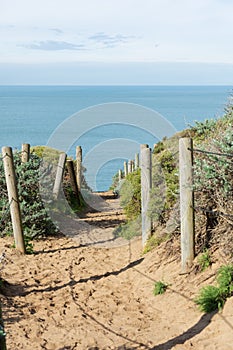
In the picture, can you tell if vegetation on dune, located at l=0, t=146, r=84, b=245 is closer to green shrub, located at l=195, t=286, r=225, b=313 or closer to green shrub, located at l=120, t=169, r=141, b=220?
green shrub, located at l=120, t=169, r=141, b=220

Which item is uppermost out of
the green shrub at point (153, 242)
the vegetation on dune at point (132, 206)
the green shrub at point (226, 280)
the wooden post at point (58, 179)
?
the wooden post at point (58, 179)

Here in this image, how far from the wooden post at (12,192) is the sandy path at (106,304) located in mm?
387

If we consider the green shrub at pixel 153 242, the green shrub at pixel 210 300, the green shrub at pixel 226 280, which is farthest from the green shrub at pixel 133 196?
the green shrub at pixel 210 300

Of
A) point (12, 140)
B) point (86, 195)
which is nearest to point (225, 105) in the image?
point (86, 195)

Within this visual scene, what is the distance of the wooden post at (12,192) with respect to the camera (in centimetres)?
769

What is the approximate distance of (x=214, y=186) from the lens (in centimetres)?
609

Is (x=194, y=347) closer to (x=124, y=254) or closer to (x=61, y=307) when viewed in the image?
(x=61, y=307)

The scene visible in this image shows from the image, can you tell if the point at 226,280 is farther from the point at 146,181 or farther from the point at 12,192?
the point at 12,192

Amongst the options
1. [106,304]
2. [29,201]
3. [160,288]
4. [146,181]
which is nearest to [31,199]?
[29,201]

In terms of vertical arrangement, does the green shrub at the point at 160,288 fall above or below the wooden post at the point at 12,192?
below

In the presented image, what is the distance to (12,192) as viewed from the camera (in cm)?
779

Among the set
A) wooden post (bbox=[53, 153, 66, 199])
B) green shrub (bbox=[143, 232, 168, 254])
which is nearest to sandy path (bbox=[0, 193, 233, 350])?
green shrub (bbox=[143, 232, 168, 254])

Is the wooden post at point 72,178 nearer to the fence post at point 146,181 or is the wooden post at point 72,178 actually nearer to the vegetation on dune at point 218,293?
the fence post at point 146,181

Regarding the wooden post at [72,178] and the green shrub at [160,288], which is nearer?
the green shrub at [160,288]
